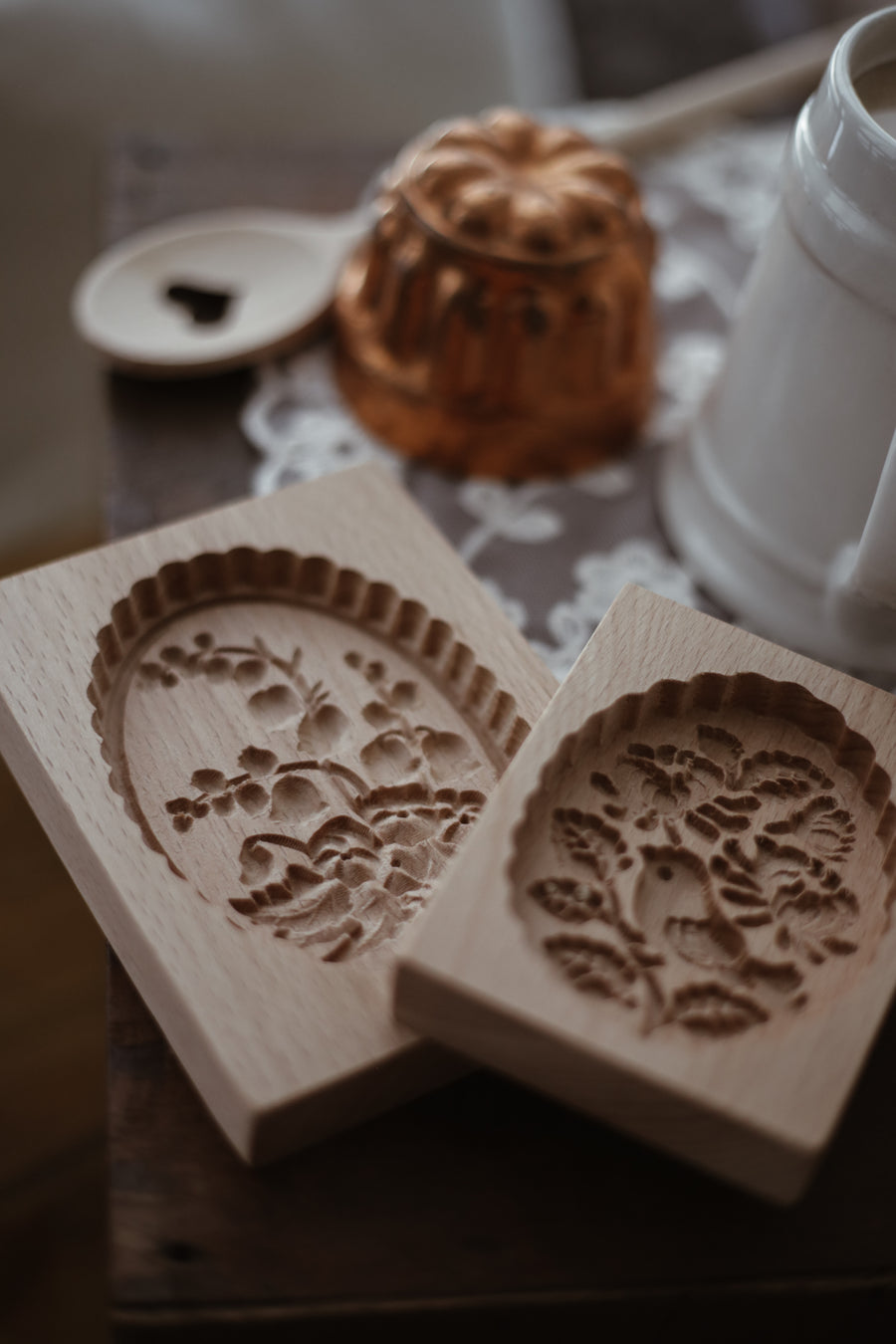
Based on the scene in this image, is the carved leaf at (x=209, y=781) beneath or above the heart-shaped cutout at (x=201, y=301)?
beneath

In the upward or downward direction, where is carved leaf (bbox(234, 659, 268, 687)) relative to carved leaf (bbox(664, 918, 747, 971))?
upward

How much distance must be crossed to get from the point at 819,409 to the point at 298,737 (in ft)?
0.71

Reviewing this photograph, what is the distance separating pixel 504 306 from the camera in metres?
0.52

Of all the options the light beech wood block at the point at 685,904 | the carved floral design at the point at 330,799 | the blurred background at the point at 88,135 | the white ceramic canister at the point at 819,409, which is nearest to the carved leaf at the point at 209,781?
the carved floral design at the point at 330,799

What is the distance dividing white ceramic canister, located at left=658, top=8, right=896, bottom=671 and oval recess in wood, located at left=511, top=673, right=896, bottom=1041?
0.22ft

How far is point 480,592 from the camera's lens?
45 cm

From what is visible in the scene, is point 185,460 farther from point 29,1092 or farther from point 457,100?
point 457,100

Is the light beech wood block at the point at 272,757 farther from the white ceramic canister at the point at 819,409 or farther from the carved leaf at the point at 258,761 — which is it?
the white ceramic canister at the point at 819,409

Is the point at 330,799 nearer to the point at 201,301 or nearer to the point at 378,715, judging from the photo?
the point at 378,715

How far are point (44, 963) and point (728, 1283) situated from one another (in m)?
0.64

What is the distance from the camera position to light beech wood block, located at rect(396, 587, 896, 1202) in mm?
309

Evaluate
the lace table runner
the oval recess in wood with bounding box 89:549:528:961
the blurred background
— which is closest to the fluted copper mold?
the lace table runner

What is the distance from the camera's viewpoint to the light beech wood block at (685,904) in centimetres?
31

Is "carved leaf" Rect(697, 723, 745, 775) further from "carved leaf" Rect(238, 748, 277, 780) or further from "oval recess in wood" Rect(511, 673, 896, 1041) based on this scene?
"carved leaf" Rect(238, 748, 277, 780)
